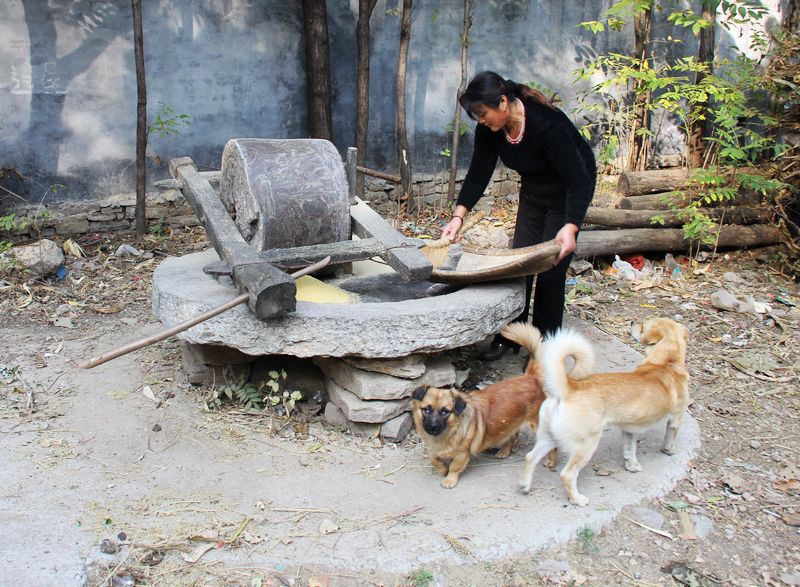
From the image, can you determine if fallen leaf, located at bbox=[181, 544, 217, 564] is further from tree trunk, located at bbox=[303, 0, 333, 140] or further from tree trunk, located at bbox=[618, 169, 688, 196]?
tree trunk, located at bbox=[618, 169, 688, 196]

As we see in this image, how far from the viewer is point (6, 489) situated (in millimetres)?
3393

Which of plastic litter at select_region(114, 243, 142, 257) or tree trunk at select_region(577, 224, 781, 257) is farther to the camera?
plastic litter at select_region(114, 243, 142, 257)

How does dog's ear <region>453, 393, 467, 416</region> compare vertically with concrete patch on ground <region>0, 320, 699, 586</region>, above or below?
above

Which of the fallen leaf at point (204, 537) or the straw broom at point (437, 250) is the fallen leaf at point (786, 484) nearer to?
the straw broom at point (437, 250)

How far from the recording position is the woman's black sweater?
4.01m

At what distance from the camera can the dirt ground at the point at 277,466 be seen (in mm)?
2994

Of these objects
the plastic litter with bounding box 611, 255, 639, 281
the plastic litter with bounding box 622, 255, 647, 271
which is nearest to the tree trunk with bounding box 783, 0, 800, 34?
the plastic litter with bounding box 622, 255, 647, 271

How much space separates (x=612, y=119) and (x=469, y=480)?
246 inches

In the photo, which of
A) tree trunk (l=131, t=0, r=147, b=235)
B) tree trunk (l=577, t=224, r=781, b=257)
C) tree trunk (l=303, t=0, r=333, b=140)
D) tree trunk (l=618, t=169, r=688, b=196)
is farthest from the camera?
tree trunk (l=303, t=0, r=333, b=140)

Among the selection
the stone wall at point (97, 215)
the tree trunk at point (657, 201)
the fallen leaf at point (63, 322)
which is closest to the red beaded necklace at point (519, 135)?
the tree trunk at point (657, 201)

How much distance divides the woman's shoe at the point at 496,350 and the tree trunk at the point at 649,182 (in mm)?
3129

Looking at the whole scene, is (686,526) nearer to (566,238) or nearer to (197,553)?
(566,238)

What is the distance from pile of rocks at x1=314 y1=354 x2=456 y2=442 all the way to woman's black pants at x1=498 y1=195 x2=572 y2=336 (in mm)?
814

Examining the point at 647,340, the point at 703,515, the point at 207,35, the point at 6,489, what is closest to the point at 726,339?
the point at 647,340
